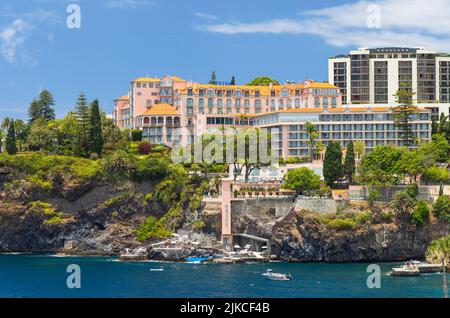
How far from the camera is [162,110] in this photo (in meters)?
164

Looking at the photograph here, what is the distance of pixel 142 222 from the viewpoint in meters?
131

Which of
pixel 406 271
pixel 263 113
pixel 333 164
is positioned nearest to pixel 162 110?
pixel 263 113

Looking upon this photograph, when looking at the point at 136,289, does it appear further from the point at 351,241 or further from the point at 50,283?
the point at 351,241

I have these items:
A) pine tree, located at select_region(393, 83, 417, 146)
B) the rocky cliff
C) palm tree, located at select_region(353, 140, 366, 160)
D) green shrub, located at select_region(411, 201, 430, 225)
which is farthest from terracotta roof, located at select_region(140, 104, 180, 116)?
green shrub, located at select_region(411, 201, 430, 225)

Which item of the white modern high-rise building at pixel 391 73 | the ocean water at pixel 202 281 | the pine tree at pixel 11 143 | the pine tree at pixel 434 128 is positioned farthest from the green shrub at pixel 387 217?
the white modern high-rise building at pixel 391 73

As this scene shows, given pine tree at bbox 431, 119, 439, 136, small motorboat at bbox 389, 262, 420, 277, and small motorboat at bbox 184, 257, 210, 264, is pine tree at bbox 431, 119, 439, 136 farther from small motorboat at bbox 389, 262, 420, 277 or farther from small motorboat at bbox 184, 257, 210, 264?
small motorboat at bbox 184, 257, 210, 264

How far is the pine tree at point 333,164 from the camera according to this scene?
126m

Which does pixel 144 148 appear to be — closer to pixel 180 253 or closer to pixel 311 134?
pixel 311 134

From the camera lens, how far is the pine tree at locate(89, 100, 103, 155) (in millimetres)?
142250

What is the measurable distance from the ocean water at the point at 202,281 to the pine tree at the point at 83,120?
112ft

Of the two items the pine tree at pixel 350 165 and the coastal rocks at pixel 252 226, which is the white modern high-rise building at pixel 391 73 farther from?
the coastal rocks at pixel 252 226

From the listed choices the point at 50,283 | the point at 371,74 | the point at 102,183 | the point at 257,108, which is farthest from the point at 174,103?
the point at 50,283

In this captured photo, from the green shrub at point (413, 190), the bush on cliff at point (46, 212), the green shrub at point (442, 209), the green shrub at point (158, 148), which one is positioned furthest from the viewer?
the green shrub at point (158, 148)

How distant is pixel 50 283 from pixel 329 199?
45.6 metres
